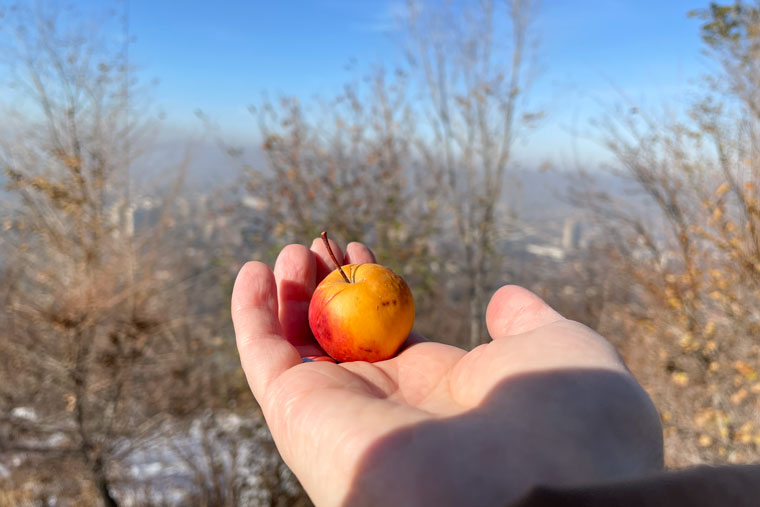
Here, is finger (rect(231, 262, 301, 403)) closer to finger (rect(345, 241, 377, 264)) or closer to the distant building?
finger (rect(345, 241, 377, 264))

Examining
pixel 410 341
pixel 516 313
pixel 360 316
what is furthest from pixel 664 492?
pixel 410 341

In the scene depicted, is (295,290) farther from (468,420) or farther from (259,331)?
(468,420)

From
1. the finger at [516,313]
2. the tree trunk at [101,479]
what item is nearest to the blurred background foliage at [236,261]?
the tree trunk at [101,479]

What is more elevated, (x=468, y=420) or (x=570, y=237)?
A: (x=468, y=420)

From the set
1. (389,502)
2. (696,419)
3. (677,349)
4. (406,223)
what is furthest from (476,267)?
(389,502)

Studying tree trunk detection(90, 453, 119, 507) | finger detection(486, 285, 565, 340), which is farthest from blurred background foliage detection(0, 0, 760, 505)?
finger detection(486, 285, 565, 340)

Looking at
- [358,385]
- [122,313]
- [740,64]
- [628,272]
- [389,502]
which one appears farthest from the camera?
[628,272]

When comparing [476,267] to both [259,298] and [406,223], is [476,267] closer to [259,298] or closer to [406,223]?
[406,223]
